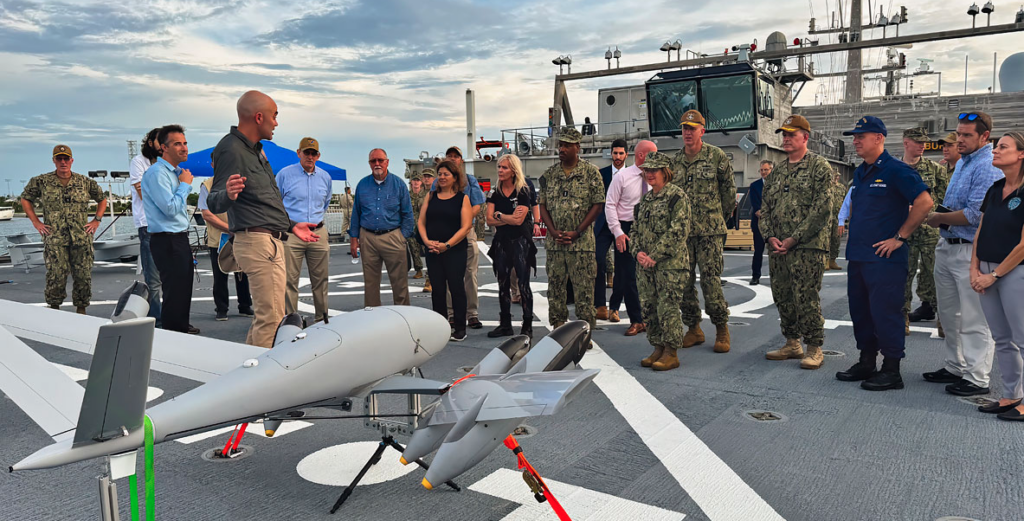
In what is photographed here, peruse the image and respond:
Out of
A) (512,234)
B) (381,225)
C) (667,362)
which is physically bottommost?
(667,362)

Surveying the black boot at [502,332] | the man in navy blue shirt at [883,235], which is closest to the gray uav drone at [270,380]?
the man in navy blue shirt at [883,235]

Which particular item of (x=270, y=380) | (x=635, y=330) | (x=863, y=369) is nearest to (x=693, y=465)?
(x=270, y=380)

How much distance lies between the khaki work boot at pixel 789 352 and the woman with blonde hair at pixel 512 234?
7.01 ft

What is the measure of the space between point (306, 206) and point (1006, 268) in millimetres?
5683

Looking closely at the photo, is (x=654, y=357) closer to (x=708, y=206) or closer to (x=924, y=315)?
(x=708, y=206)

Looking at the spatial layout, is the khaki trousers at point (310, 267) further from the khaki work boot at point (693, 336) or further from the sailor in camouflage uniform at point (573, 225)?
the khaki work boot at point (693, 336)

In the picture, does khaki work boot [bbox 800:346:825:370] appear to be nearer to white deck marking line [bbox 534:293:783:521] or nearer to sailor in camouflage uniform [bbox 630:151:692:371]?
sailor in camouflage uniform [bbox 630:151:692:371]

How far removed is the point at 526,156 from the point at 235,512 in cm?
1997

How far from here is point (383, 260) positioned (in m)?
6.36

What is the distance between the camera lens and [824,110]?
36125 millimetres

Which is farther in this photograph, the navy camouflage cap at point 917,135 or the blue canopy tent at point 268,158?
the blue canopy tent at point 268,158

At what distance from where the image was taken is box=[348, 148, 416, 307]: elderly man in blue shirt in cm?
623

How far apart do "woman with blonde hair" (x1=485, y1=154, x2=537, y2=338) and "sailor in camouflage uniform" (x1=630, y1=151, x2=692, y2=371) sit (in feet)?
4.15

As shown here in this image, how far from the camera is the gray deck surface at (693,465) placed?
262 cm
